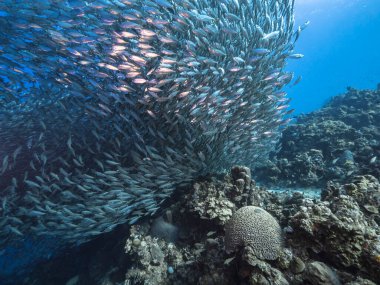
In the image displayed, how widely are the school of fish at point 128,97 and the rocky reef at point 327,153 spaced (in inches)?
103

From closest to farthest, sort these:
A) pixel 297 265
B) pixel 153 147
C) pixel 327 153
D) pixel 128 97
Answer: pixel 297 265 → pixel 153 147 → pixel 128 97 → pixel 327 153

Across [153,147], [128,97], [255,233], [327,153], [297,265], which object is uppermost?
[327,153]

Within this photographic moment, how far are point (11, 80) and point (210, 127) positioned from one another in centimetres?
732

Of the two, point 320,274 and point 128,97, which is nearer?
point 320,274

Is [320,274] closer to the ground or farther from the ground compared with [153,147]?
closer to the ground

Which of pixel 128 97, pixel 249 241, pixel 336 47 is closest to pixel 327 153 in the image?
pixel 249 241

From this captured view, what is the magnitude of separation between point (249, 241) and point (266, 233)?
1.12 ft

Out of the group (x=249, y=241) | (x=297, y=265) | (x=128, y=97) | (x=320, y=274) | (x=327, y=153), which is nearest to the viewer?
(x=320, y=274)

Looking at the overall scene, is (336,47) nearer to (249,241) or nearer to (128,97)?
(128,97)

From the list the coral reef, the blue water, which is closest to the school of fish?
Result: the coral reef

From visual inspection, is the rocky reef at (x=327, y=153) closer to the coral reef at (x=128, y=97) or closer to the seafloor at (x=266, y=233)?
the seafloor at (x=266, y=233)

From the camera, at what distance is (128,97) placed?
26.0ft

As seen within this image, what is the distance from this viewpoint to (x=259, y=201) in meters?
7.16

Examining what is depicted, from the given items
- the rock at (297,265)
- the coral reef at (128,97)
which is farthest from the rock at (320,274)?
the coral reef at (128,97)
